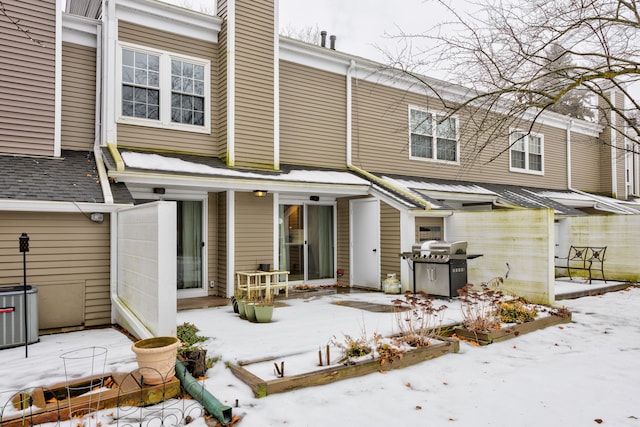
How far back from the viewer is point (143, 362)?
4.36 meters

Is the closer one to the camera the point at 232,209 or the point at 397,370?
the point at 397,370

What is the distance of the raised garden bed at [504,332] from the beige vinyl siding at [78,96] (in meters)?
7.67

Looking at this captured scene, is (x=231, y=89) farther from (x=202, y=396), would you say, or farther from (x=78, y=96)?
(x=202, y=396)

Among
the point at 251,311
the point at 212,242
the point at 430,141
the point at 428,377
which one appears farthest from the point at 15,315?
the point at 430,141

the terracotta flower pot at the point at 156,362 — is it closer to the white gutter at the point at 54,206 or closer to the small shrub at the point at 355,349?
the small shrub at the point at 355,349

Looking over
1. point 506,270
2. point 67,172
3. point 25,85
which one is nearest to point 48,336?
point 67,172

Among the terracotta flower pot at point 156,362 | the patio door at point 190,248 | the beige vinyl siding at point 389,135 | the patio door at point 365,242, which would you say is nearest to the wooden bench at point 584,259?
the beige vinyl siding at point 389,135

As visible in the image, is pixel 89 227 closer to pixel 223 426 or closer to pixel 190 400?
pixel 190 400

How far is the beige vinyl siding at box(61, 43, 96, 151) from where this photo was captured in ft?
27.4

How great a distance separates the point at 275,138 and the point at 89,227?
4450 millimetres

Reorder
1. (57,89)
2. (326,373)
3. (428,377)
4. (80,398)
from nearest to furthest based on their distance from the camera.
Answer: (80,398)
(326,373)
(428,377)
(57,89)

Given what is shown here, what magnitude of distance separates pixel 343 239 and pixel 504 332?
5.63 m

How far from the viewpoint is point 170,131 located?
9.23m

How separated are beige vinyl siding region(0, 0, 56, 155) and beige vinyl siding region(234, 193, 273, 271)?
3757 millimetres
